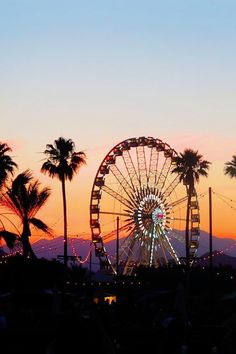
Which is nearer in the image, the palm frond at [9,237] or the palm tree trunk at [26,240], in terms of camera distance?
the palm frond at [9,237]

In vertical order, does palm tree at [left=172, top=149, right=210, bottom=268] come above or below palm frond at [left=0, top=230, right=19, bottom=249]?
above

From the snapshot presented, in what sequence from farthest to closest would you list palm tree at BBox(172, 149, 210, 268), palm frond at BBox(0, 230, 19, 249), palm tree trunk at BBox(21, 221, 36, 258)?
palm tree at BBox(172, 149, 210, 268) → palm tree trunk at BBox(21, 221, 36, 258) → palm frond at BBox(0, 230, 19, 249)

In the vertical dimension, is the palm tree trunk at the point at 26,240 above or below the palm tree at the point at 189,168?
below

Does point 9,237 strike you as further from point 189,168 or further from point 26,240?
point 189,168

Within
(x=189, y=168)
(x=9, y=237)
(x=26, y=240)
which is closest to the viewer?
(x=9, y=237)

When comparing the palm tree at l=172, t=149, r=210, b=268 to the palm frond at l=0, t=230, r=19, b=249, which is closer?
the palm frond at l=0, t=230, r=19, b=249

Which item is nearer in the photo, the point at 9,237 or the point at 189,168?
the point at 9,237

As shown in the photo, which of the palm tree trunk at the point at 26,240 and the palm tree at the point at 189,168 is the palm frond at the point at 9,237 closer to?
the palm tree trunk at the point at 26,240

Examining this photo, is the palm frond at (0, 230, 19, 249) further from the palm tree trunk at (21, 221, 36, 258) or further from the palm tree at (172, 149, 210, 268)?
the palm tree at (172, 149, 210, 268)

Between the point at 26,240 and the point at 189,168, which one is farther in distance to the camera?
the point at 189,168

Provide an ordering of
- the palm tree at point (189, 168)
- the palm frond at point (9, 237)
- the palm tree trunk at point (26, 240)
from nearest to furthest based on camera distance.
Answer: the palm frond at point (9, 237) → the palm tree trunk at point (26, 240) → the palm tree at point (189, 168)

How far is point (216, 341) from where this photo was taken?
1861 cm

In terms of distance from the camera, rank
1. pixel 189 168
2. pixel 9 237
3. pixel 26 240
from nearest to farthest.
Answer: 1. pixel 9 237
2. pixel 26 240
3. pixel 189 168

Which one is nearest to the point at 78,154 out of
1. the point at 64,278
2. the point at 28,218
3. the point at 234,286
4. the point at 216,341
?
the point at 28,218
